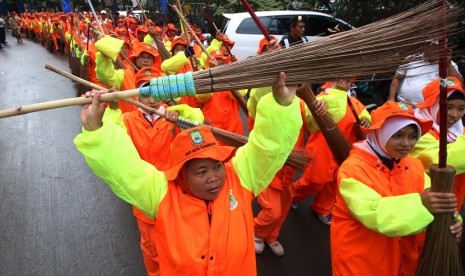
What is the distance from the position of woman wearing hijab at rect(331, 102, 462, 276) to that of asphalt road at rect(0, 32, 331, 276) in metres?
1.18

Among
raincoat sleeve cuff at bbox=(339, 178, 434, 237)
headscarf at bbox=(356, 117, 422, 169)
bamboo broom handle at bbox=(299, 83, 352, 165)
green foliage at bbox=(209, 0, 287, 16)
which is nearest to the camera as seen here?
raincoat sleeve cuff at bbox=(339, 178, 434, 237)

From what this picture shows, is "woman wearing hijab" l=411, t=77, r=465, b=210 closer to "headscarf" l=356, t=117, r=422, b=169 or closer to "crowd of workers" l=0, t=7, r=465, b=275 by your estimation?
"crowd of workers" l=0, t=7, r=465, b=275

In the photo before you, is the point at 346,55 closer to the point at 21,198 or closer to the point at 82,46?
the point at 21,198

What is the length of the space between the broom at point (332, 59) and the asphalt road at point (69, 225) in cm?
220

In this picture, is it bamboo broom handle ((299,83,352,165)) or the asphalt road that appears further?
the asphalt road

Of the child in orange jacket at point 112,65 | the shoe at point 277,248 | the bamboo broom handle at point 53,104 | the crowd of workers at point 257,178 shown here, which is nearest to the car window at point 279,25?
the child in orange jacket at point 112,65

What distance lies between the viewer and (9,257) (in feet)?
11.7

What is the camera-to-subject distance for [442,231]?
6.49 feet

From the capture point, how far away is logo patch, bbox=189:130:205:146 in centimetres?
188

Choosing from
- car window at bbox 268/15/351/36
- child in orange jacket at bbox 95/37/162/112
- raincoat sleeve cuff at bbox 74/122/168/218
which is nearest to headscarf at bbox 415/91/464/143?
raincoat sleeve cuff at bbox 74/122/168/218

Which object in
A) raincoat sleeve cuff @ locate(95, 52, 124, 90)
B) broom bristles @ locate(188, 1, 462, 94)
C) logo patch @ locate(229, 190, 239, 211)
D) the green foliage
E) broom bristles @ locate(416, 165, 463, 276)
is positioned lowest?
broom bristles @ locate(416, 165, 463, 276)

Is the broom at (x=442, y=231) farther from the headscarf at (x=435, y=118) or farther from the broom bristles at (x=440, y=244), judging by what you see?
the headscarf at (x=435, y=118)

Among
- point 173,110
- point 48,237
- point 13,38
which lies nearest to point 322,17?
point 173,110

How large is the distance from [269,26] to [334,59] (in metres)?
7.61
